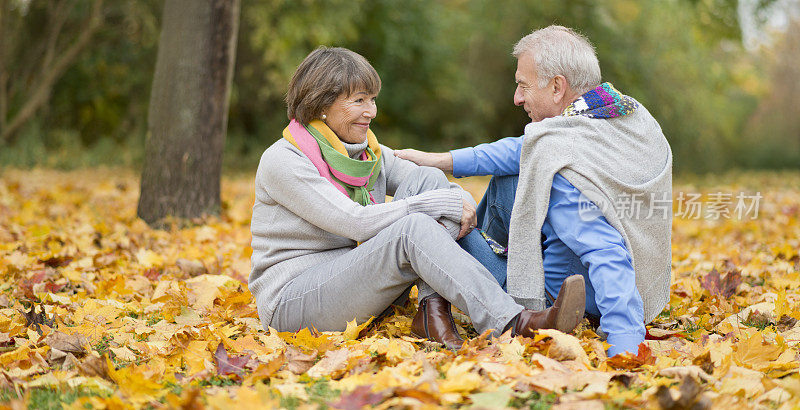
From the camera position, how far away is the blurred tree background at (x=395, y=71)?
1241 cm

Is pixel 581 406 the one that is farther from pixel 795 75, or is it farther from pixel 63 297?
pixel 795 75

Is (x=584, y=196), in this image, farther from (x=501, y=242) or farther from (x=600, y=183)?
(x=501, y=242)

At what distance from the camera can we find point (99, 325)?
9.61 feet

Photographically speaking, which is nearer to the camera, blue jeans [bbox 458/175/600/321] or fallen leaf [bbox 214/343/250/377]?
fallen leaf [bbox 214/343/250/377]

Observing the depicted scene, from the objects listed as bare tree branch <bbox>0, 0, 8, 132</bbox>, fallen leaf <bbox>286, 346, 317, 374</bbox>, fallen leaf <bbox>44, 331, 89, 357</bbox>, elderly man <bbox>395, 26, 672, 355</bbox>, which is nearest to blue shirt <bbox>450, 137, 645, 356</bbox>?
elderly man <bbox>395, 26, 672, 355</bbox>

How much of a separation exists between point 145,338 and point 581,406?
1.79 m

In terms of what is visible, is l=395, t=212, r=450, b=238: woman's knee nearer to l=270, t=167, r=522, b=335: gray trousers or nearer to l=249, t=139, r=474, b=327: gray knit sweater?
l=270, t=167, r=522, b=335: gray trousers

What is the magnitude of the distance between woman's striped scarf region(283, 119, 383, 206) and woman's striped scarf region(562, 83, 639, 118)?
0.84m

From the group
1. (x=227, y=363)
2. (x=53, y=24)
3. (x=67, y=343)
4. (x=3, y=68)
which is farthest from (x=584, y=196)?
(x=53, y=24)

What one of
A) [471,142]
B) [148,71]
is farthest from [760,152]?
[148,71]

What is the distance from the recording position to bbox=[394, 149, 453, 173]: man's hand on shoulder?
3.12 m

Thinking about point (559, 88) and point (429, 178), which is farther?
point (429, 178)

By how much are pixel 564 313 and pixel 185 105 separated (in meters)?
3.81

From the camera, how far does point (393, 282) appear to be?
264 cm
